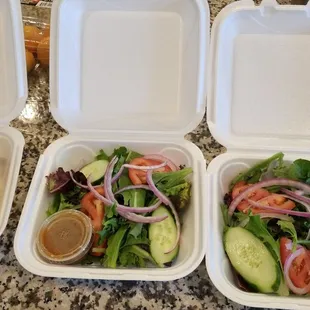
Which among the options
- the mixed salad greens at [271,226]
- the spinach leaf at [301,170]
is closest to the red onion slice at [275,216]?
the mixed salad greens at [271,226]

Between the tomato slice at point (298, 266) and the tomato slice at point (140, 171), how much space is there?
0.33 meters

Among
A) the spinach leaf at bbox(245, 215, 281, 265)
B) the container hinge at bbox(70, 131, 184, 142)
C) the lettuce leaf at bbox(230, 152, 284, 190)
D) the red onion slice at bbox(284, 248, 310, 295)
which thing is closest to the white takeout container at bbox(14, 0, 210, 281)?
the container hinge at bbox(70, 131, 184, 142)

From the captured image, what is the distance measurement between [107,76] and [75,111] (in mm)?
124

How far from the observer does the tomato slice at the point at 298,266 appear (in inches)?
40.3

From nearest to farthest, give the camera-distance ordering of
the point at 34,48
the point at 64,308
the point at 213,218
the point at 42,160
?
the point at 64,308 → the point at 213,218 → the point at 42,160 → the point at 34,48

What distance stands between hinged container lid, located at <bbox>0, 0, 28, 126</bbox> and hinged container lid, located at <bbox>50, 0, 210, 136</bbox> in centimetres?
9

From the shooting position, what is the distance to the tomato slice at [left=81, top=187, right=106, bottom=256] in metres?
1.11

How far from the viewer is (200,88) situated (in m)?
1.25

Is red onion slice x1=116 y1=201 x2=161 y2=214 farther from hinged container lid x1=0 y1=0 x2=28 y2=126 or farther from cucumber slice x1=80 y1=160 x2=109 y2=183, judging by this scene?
hinged container lid x1=0 y1=0 x2=28 y2=126

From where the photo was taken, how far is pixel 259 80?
1.30m

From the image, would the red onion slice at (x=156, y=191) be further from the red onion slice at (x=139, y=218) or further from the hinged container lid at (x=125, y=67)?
the hinged container lid at (x=125, y=67)

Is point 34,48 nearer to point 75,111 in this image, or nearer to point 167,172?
point 75,111

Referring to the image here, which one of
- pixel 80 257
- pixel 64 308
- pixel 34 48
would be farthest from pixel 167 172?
pixel 34 48

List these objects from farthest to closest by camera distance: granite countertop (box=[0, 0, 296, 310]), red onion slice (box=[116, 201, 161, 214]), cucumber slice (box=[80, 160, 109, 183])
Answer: cucumber slice (box=[80, 160, 109, 183])
red onion slice (box=[116, 201, 161, 214])
granite countertop (box=[0, 0, 296, 310])
